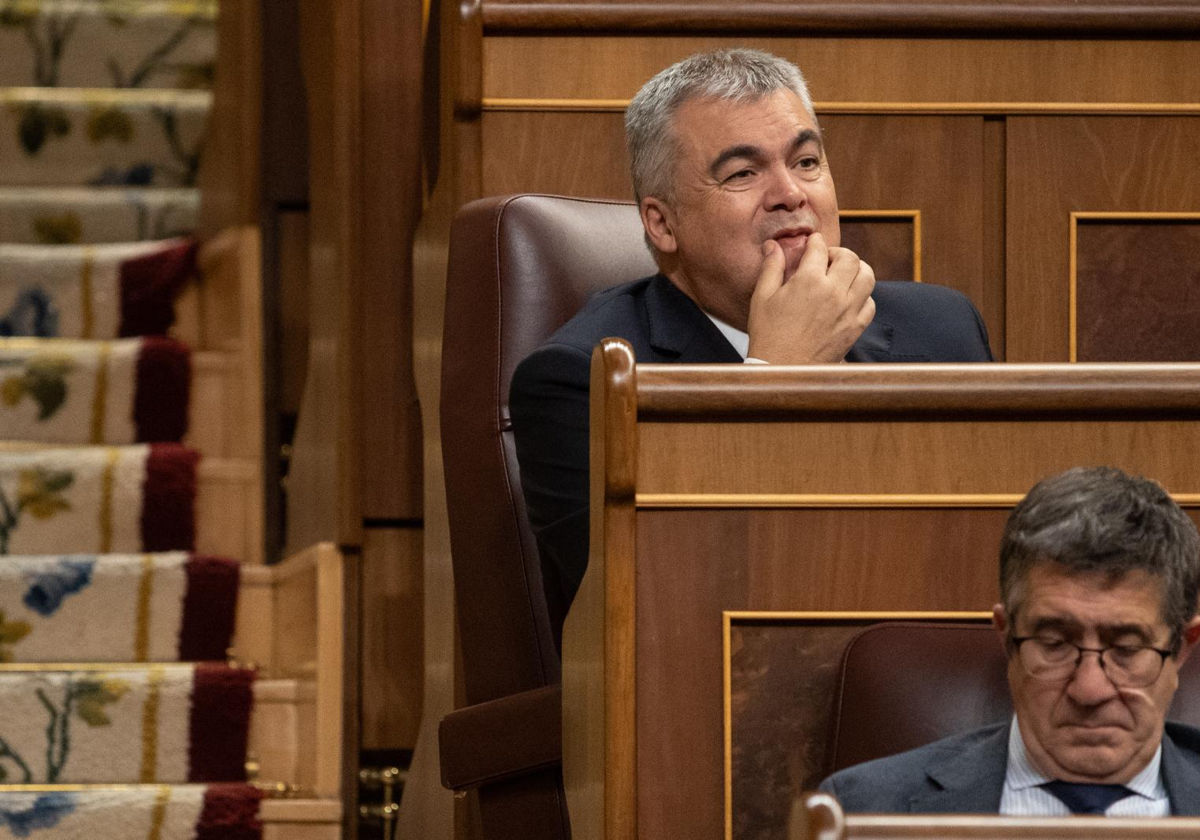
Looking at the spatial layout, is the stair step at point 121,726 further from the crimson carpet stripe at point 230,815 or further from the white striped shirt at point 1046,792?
the white striped shirt at point 1046,792

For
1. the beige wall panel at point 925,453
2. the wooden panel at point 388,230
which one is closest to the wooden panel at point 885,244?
the wooden panel at point 388,230

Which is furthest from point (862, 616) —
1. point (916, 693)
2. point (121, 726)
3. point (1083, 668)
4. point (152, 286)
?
point (152, 286)

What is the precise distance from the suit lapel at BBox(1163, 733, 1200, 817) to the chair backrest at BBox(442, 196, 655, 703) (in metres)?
0.50

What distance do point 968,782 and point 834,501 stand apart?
0.17 meters

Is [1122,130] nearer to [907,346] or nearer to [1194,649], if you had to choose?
[907,346]

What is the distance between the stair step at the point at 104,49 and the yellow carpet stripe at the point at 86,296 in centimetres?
39

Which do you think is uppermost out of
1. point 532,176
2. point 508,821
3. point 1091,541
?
point 532,176

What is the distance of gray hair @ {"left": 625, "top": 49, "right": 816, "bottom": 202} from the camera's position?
130 centimetres

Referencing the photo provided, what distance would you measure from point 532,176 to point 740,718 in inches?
26.3

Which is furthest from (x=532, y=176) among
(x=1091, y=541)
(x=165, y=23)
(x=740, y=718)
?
(x=165, y=23)

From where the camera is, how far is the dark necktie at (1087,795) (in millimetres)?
827

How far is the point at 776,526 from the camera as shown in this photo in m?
0.94

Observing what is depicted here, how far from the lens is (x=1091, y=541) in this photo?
32.4 inches

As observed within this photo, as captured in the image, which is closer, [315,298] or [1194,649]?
[1194,649]
